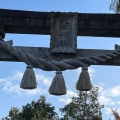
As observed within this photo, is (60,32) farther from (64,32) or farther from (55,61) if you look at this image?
(55,61)

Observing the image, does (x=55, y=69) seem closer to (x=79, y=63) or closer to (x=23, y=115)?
(x=79, y=63)

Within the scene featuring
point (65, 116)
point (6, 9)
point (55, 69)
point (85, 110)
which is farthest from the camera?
point (65, 116)

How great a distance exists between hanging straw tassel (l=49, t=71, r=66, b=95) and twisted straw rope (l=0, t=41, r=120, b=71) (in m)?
0.11

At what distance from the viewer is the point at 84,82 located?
487 cm

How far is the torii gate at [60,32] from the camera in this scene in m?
5.05

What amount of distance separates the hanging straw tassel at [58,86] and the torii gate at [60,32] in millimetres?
234

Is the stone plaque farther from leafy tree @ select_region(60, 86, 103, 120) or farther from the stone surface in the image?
leafy tree @ select_region(60, 86, 103, 120)

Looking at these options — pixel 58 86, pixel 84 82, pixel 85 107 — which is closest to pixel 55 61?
pixel 58 86

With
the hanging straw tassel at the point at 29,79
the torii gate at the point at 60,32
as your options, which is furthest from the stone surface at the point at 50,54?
the hanging straw tassel at the point at 29,79

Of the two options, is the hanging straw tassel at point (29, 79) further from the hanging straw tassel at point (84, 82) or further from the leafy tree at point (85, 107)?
the leafy tree at point (85, 107)

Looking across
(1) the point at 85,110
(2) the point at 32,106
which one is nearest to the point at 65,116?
(1) the point at 85,110

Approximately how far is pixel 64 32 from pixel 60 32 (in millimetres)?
60

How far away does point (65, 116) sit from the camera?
102ft

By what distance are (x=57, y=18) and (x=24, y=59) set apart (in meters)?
0.82
